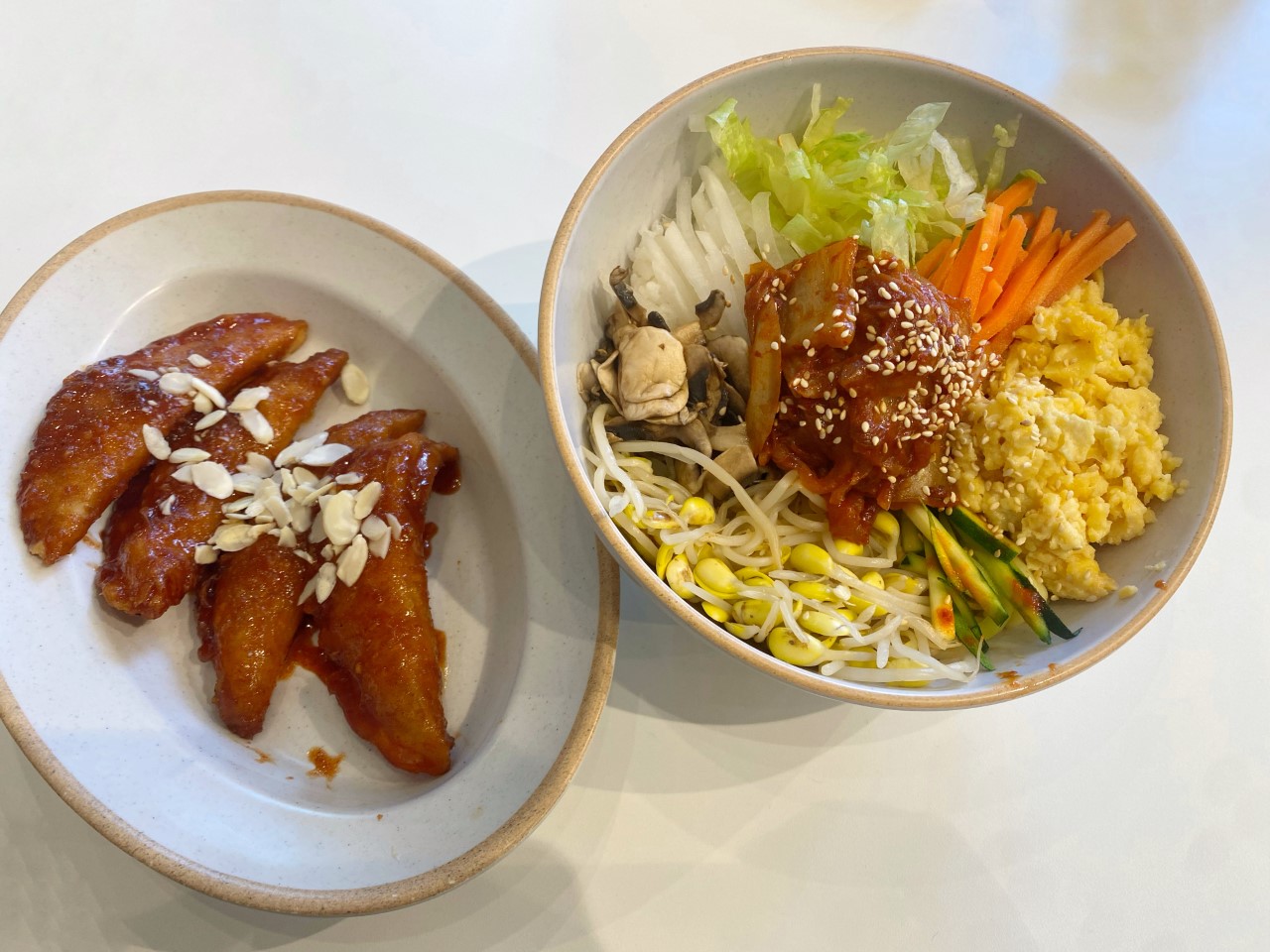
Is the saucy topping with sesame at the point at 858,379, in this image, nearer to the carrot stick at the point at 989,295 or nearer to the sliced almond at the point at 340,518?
the carrot stick at the point at 989,295

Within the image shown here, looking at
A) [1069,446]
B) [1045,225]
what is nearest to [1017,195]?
[1045,225]

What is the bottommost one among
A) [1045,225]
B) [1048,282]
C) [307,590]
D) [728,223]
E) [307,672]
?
[307,672]

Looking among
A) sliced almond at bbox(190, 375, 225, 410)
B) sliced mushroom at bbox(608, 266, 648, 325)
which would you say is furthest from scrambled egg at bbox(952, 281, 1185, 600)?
sliced almond at bbox(190, 375, 225, 410)

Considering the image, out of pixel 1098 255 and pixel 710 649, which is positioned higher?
pixel 1098 255

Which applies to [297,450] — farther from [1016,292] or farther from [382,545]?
[1016,292]

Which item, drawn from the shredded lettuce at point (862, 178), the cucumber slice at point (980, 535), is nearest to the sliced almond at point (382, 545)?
the shredded lettuce at point (862, 178)

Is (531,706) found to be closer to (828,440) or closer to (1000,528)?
(828,440)
